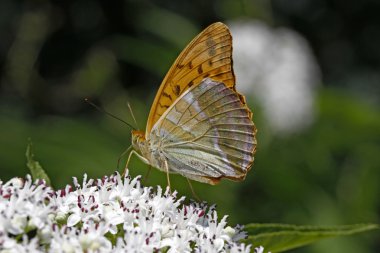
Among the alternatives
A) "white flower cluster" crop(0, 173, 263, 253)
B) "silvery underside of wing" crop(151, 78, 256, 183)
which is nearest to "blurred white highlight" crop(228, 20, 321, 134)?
"silvery underside of wing" crop(151, 78, 256, 183)

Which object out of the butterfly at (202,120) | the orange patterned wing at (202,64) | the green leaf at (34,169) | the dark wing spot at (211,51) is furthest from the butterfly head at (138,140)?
the green leaf at (34,169)

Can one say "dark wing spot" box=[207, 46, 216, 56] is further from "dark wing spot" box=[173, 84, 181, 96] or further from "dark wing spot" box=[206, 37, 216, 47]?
"dark wing spot" box=[173, 84, 181, 96]

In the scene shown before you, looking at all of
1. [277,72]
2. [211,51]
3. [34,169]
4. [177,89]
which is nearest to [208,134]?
[177,89]

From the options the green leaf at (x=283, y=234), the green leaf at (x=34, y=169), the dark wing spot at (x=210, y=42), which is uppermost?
the dark wing spot at (x=210, y=42)

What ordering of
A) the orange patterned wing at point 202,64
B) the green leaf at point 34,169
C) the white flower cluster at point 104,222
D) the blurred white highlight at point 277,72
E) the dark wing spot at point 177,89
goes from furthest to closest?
the blurred white highlight at point 277,72, the dark wing spot at point 177,89, the orange patterned wing at point 202,64, the green leaf at point 34,169, the white flower cluster at point 104,222

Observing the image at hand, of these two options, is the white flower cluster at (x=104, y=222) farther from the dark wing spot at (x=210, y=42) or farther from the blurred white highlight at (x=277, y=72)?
the blurred white highlight at (x=277, y=72)

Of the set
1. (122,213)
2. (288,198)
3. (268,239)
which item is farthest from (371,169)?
(122,213)

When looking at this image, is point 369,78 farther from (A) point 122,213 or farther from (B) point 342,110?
(A) point 122,213
